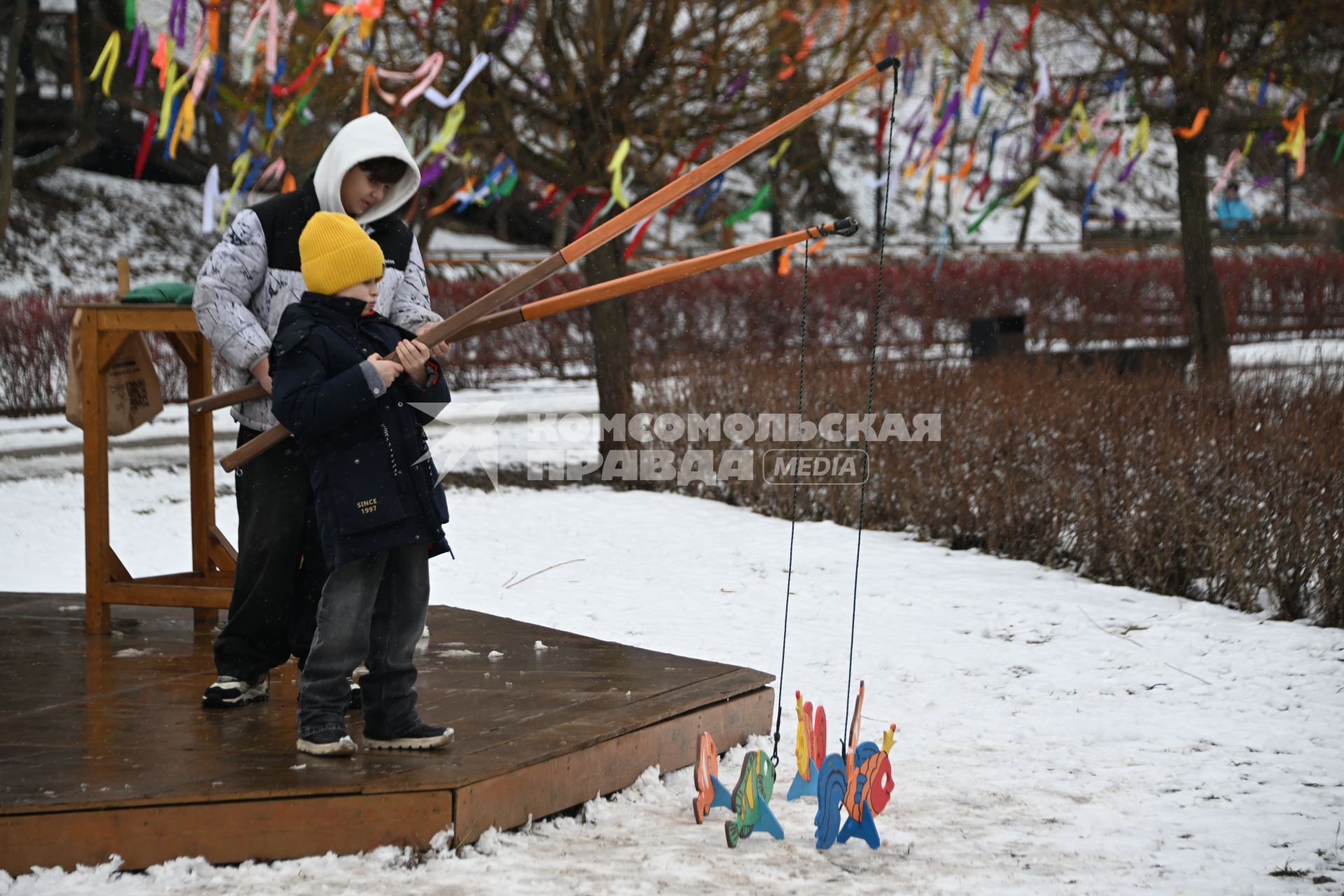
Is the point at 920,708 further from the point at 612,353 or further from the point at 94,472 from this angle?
the point at 612,353

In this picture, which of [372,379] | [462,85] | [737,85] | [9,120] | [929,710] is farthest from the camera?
[9,120]

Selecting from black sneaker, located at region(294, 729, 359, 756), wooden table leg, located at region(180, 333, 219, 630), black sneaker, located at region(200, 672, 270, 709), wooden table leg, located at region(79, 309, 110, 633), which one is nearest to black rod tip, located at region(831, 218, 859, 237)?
black sneaker, located at region(294, 729, 359, 756)

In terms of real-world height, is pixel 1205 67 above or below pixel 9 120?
below

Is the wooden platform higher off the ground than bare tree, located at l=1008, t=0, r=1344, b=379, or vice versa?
bare tree, located at l=1008, t=0, r=1344, b=379

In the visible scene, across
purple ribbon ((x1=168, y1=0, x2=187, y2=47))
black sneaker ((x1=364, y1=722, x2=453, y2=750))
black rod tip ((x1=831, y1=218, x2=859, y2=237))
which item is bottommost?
black sneaker ((x1=364, y1=722, x2=453, y2=750))

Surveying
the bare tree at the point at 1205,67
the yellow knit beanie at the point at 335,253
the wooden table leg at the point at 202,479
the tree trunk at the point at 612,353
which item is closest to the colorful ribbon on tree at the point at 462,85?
the tree trunk at the point at 612,353

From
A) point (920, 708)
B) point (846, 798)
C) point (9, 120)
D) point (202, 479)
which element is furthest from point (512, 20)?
point (9, 120)

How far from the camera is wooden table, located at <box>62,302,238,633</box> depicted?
4473mm

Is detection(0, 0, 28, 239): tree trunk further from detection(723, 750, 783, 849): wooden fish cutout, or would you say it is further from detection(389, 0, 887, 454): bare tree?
detection(723, 750, 783, 849): wooden fish cutout

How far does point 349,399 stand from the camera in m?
2.85

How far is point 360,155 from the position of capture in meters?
3.24

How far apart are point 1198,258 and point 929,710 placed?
9.94m

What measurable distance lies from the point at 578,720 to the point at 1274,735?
216 centimetres

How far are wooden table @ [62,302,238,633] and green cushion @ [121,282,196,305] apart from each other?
4 centimetres
